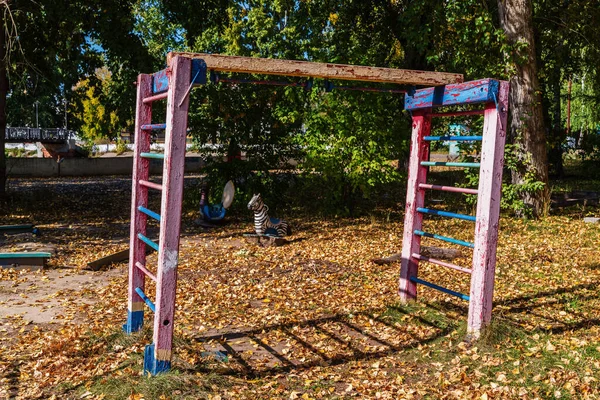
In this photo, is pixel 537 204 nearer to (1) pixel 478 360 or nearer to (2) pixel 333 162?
(2) pixel 333 162

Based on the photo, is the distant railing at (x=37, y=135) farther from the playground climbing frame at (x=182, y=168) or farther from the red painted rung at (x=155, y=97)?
the red painted rung at (x=155, y=97)

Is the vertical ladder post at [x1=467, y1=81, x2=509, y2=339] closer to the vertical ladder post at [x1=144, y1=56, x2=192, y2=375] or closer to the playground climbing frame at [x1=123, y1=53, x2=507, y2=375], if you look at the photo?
the playground climbing frame at [x1=123, y1=53, x2=507, y2=375]

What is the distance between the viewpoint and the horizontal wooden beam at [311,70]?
4.41 metres

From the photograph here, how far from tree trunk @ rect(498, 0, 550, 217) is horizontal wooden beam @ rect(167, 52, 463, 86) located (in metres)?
→ 7.51

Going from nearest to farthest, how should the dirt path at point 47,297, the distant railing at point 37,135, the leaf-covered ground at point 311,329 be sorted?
the leaf-covered ground at point 311,329 → the dirt path at point 47,297 → the distant railing at point 37,135

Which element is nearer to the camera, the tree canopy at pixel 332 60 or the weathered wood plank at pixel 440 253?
the weathered wood plank at pixel 440 253

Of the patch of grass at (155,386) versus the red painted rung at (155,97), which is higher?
the red painted rung at (155,97)

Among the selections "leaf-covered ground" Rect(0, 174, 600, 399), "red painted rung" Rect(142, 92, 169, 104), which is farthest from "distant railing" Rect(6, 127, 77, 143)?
"red painted rung" Rect(142, 92, 169, 104)

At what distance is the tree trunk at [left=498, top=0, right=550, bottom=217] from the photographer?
40.0ft

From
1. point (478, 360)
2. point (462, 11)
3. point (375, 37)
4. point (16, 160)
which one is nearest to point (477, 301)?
point (478, 360)

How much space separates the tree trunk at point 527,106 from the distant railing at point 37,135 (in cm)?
2421

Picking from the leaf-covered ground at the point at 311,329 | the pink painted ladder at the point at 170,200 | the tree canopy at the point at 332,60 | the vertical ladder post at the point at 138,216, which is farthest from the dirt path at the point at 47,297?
the tree canopy at the point at 332,60

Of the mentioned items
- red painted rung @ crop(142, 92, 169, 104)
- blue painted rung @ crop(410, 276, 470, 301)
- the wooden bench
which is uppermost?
red painted rung @ crop(142, 92, 169, 104)

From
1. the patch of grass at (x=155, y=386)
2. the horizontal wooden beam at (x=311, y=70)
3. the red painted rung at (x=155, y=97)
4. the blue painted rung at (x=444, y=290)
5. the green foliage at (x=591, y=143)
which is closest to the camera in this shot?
the patch of grass at (x=155, y=386)
